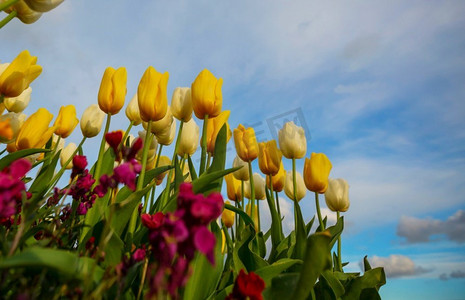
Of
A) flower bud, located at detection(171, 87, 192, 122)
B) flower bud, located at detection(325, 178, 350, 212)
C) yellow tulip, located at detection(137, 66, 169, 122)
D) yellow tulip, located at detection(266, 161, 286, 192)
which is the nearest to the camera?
yellow tulip, located at detection(137, 66, 169, 122)

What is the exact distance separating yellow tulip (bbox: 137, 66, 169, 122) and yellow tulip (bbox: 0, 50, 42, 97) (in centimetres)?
64

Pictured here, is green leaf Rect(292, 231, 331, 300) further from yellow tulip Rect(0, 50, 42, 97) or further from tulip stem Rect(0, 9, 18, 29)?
yellow tulip Rect(0, 50, 42, 97)

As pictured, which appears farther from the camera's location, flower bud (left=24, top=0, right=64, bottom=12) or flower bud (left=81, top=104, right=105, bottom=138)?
flower bud (left=81, top=104, right=105, bottom=138)

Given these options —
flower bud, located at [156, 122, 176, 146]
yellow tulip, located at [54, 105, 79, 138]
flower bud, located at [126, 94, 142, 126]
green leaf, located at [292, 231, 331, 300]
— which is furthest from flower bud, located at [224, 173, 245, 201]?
green leaf, located at [292, 231, 331, 300]

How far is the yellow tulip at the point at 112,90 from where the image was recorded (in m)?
2.17

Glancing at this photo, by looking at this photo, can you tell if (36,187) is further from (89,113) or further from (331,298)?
(331,298)

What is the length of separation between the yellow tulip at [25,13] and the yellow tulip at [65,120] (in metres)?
0.88

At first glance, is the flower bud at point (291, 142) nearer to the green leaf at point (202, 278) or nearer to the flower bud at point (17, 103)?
the green leaf at point (202, 278)

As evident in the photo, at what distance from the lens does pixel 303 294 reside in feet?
4.36

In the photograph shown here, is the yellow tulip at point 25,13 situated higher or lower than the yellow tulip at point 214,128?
higher

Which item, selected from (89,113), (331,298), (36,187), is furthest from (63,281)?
(89,113)

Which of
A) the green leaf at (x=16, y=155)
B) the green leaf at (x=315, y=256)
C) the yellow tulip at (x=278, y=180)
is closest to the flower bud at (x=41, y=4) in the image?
the green leaf at (x=16, y=155)

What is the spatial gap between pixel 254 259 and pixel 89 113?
1.59 meters

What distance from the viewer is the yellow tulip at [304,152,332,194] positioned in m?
2.71
